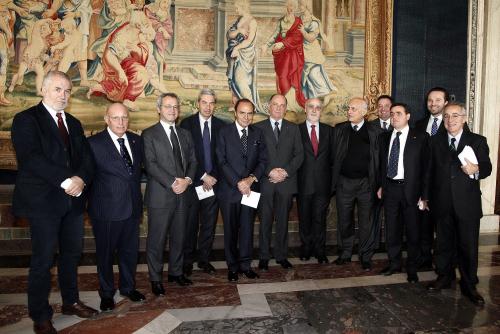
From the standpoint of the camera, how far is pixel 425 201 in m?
3.74

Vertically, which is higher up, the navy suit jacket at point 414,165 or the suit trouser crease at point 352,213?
the navy suit jacket at point 414,165

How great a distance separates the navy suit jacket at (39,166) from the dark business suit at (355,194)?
8.93 feet

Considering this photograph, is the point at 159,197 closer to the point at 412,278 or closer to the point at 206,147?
the point at 206,147

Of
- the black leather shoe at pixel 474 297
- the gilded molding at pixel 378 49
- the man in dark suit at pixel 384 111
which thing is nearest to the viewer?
the black leather shoe at pixel 474 297

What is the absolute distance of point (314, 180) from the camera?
171 inches

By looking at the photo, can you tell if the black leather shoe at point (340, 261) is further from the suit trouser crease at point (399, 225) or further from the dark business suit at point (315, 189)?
the suit trouser crease at point (399, 225)

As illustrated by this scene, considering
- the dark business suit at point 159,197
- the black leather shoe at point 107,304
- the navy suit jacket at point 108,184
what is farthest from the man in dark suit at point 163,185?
the black leather shoe at point 107,304

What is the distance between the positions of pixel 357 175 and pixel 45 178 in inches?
118

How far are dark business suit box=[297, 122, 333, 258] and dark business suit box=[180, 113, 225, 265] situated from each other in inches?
37.7

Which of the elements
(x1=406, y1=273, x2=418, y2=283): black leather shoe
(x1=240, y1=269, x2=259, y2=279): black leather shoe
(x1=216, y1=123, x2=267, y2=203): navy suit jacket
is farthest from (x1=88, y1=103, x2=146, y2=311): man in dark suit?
(x1=406, y1=273, x2=418, y2=283): black leather shoe

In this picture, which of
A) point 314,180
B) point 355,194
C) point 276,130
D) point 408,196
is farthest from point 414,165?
point 276,130

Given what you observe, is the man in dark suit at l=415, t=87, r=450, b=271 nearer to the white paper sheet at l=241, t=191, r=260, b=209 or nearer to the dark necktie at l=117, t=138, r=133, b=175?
the white paper sheet at l=241, t=191, r=260, b=209

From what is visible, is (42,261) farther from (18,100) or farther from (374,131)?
(18,100)

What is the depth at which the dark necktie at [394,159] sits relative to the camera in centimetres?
390
